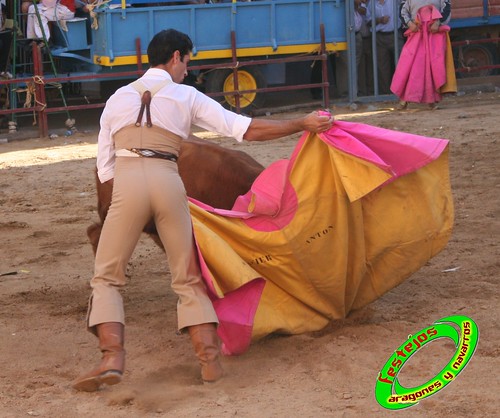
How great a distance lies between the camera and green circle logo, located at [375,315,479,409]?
13.5 feet

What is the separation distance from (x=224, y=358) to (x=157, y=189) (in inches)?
37.9

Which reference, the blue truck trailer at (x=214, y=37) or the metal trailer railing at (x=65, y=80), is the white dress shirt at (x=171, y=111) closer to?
the metal trailer railing at (x=65, y=80)

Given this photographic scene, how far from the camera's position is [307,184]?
4.93 metres

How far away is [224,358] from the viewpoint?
478cm

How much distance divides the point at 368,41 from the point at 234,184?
1040 cm

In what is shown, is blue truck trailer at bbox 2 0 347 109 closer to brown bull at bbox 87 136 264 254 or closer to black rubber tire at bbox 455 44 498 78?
black rubber tire at bbox 455 44 498 78

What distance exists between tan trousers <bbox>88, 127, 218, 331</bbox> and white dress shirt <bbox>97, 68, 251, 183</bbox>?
11 centimetres

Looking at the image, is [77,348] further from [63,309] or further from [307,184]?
[307,184]

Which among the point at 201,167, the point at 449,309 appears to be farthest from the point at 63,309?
the point at 449,309

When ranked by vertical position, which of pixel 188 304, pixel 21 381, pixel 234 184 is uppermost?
pixel 234 184

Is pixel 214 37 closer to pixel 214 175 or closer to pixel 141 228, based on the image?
pixel 214 175

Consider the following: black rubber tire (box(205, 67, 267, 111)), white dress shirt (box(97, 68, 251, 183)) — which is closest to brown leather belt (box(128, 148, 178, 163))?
white dress shirt (box(97, 68, 251, 183))

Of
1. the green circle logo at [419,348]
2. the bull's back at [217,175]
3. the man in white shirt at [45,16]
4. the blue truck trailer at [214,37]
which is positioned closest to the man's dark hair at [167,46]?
the bull's back at [217,175]

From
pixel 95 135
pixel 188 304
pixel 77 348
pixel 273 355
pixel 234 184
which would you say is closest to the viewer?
pixel 188 304
